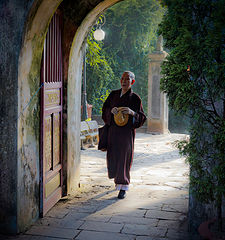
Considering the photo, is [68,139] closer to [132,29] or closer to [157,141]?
[157,141]

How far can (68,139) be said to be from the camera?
6.14 meters

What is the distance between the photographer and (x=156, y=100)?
15.1m

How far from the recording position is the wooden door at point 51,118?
5.14m

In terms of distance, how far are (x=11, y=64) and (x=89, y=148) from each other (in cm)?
704

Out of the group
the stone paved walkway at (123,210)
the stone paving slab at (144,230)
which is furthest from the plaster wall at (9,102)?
the stone paving slab at (144,230)

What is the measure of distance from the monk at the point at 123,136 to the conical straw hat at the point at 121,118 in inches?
2.4

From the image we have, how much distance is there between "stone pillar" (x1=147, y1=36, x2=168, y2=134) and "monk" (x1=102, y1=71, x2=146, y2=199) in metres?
8.74

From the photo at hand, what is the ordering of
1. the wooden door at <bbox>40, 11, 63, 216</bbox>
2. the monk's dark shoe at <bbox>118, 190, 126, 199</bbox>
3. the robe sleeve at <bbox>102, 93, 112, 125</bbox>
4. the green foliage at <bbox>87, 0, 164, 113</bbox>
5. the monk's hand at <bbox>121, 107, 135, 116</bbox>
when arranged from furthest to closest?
the green foliage at <bbox>87, 0, 164, 113</bbox> → the robe sleeve at <bbox>102, 93, 112, 125</bbox> → the monk's dark shoe at <bbox>118, 190, 126, 199</bbox> → the monk's hand at <bbox>121, 107, 135, 116</bbox> → the wooden door at <bbox>40, 11, 63, 216</bbox>

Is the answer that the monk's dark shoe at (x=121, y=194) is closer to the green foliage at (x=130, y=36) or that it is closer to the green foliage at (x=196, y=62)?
the green foliage at (x=196, y=62)

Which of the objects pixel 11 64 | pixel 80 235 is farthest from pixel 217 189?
pixel 11 64

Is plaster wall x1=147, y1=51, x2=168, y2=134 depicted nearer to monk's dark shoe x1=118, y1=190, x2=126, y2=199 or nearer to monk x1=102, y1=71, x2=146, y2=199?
monk x1=102, y1=71, x2=146, y2=199

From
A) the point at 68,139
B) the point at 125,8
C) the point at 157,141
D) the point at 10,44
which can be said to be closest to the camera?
the point at 10,44

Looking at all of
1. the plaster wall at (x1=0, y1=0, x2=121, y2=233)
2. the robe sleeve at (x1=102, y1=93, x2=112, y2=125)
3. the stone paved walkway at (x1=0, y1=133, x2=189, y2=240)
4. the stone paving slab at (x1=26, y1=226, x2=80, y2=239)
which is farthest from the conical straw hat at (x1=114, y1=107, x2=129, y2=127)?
the stone paving slab at (x1=26, y1=226, x2=80, y2=239)

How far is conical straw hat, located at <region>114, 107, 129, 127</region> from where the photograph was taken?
6.08 meters
